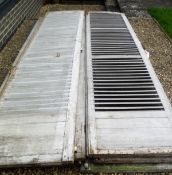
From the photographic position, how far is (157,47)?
29.8 ft

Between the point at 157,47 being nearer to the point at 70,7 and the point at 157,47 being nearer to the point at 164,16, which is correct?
the point at 164,16

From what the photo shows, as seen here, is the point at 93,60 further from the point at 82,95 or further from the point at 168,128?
the point at 168,128

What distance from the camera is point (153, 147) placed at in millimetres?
4441

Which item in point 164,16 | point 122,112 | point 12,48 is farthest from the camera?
point 164,16

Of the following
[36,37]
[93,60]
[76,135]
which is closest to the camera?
[76,135]

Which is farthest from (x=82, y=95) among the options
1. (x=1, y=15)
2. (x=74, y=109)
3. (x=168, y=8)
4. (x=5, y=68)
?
(x=168, y=8)

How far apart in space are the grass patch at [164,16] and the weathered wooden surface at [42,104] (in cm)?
363

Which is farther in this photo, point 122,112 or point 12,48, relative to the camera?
point 12,48

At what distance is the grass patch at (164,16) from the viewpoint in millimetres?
10823

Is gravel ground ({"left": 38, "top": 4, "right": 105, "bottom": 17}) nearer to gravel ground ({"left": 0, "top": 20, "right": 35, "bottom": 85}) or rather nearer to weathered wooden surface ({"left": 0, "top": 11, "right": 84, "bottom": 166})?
gravel ground ({"left": 0, "top": 20, "right": 35, "bottom": 85})

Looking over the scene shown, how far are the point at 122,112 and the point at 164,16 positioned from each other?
7.69 meters

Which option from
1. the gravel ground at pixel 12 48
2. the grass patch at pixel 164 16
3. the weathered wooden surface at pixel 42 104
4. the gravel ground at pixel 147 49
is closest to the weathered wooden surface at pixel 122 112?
the weathered wooden surface at pixel 42 104

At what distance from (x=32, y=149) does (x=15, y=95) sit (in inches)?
59.3

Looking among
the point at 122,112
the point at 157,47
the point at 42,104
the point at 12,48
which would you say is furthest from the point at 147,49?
the point at 42,104
